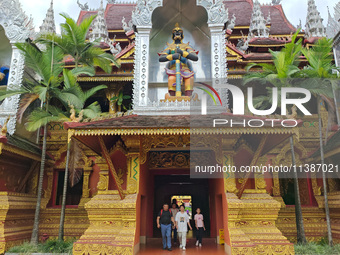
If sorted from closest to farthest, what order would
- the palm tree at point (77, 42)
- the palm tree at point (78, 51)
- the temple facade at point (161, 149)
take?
the temple facade at point (161, 149) → the palm tree at point (78, 51) → the palm tree at point (77, 42)

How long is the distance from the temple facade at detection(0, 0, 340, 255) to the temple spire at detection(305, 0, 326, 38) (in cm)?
6

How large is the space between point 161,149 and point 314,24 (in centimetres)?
1141

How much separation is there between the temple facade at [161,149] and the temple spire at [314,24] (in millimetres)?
56

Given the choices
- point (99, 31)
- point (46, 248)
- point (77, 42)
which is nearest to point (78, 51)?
point (77, 42)

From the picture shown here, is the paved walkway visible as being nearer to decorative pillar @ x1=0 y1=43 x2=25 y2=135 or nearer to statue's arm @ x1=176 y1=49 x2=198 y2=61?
statue's arm @ x1=176 y1=49 x2=198 y2=61

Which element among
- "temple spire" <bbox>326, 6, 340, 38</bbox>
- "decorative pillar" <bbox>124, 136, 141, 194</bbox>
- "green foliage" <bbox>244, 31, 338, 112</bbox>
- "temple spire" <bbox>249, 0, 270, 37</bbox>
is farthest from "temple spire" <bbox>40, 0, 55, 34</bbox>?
"temple spire" <bbox>326, 6, 340, 38</bbox>

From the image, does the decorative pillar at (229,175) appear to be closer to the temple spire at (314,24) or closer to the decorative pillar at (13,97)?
the decorative pillar at (13,97)

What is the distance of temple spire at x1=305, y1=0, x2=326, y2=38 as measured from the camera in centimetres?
1541

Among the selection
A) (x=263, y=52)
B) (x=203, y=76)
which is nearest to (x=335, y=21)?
(x=263, y=52)

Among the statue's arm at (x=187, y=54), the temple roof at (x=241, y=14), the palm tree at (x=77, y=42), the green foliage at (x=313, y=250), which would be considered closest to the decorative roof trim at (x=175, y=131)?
the green foliage at (x=313, y=250)

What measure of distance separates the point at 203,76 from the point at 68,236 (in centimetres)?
918

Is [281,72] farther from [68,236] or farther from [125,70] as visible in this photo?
[68,236]

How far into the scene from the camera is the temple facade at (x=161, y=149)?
332 inches

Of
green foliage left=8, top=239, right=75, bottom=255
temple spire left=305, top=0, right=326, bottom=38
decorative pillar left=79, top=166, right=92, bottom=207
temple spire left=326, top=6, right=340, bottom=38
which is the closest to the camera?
green foliage left=8, top=239, right=75, bottom=255
